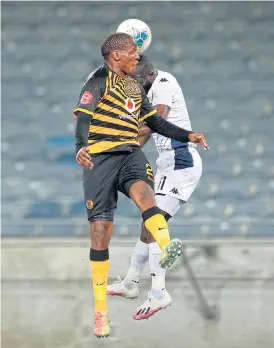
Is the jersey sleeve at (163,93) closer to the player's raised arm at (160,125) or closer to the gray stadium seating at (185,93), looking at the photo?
the player's raised arm at (160,125)

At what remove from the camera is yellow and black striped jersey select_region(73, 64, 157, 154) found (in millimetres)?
5418

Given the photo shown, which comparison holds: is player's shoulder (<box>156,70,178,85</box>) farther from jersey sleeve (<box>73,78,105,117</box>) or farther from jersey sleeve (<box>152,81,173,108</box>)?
jersey sleeve (<box>73,78,105,117</box>)

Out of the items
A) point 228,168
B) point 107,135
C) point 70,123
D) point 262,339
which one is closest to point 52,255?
point 70,123

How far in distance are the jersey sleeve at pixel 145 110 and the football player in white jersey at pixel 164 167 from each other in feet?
0.69

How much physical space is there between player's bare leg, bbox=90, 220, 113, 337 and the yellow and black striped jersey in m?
0.48

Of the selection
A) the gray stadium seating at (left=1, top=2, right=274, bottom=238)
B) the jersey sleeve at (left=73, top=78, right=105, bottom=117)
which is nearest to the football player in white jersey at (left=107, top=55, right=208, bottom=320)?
the jersey sleeve at (left=73, top=78, right=105, bottom=117)

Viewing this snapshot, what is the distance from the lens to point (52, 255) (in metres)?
9.14

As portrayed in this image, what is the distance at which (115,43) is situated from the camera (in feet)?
18.0

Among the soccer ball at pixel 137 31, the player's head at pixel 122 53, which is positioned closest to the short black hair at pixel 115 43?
the player's head at pixel 122 53

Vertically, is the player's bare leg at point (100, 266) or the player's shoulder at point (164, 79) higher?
the player's shoulder at point (164, 79)

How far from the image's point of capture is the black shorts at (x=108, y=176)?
5.59 m

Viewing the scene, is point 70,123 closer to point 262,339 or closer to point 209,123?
point 209,123

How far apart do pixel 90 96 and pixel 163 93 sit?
0.83 meters

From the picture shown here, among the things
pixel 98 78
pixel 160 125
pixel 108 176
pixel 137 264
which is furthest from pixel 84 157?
pixel 137 264
